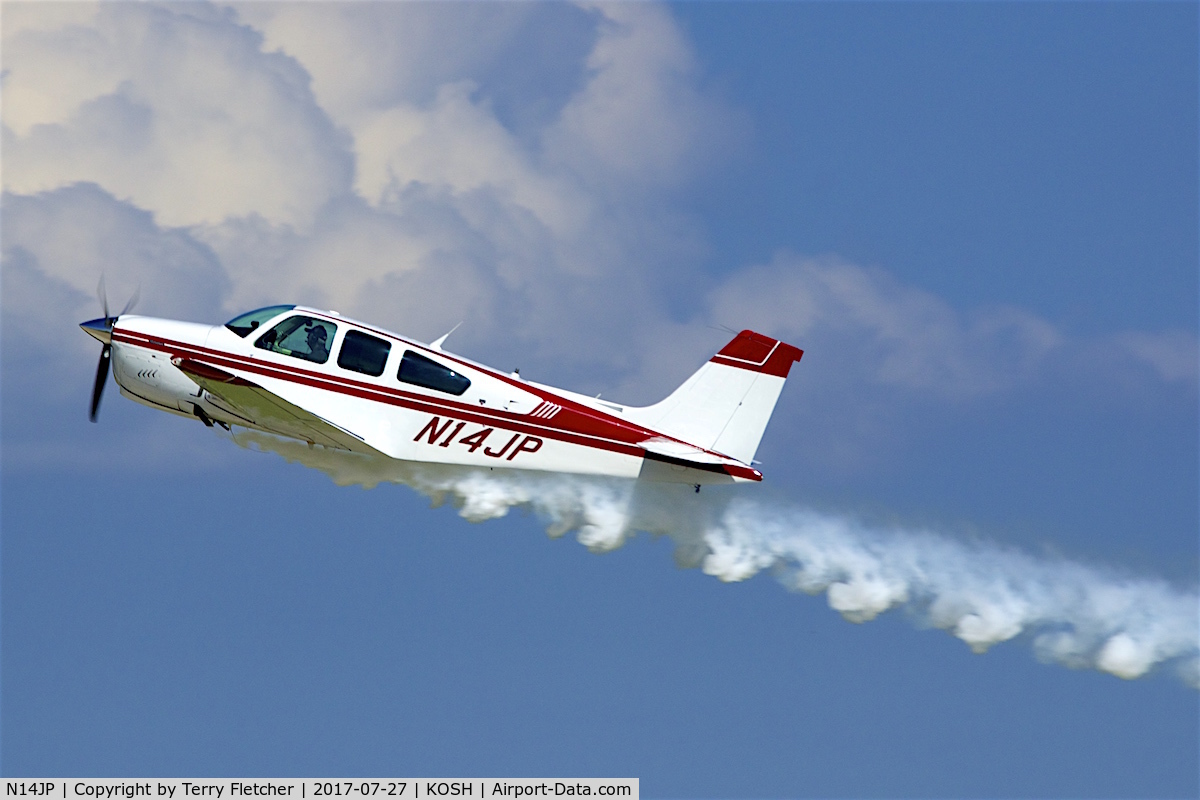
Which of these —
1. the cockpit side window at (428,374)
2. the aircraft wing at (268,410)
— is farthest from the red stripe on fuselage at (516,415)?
the aircraft wing at (268,410)

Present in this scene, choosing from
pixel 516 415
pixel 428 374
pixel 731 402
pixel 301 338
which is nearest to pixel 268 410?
pixel 301 338

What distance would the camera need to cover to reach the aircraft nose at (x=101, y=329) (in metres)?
35.7

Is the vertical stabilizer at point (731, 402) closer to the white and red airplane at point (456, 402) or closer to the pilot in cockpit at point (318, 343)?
the white and red airplane at point (456, 402)

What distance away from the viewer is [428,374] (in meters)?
35.0

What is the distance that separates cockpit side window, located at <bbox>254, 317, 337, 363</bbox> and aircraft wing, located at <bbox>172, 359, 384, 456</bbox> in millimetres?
815

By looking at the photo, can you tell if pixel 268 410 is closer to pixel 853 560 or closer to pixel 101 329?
pixel 101 329

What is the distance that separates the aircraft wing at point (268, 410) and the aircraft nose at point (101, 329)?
42.5 inches

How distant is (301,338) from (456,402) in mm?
2320

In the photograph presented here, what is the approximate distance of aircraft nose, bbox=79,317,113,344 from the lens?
35656 millimetres

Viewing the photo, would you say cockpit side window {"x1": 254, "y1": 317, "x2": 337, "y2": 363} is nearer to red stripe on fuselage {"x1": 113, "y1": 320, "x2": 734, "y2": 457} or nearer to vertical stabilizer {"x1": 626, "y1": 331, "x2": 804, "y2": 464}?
red stripe on fuselage {"x1": 113, "y1": 320, "x2": 734, "y2": 457}

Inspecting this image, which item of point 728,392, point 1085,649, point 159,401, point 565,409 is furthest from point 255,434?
point 1085,649

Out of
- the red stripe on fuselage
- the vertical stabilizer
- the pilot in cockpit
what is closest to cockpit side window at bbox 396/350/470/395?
the red stripe on fuselage

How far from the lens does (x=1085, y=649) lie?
3612 centimetres

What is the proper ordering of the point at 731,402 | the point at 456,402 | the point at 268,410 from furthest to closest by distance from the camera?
the point at 731,402, the point at 456,402, the point at 268,410
